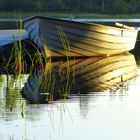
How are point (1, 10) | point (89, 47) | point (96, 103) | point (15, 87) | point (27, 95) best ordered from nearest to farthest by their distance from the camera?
→ point (96, 103), point (27, 95), point (15, 87), point (89, 47), point (1, 10)

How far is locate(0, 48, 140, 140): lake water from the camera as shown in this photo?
10.1 meters

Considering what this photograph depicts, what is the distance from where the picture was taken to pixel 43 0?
6806 cm

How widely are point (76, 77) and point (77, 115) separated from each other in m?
5.15

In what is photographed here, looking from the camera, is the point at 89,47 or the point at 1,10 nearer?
the point at 89,47

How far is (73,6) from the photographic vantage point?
222 feet

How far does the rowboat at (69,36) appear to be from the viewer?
20734 mm

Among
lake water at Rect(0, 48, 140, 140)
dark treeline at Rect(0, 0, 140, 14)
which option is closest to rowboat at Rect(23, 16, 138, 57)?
lake water at Rect(0, 48, 140, 140)

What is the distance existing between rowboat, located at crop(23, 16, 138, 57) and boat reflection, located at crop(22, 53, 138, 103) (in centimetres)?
43

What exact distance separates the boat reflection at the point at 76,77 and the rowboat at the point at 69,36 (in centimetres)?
43

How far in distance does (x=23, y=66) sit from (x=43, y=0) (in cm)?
5030

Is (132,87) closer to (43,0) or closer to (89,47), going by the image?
(89,47)

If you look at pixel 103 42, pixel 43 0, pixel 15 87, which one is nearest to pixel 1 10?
pixel 43 0

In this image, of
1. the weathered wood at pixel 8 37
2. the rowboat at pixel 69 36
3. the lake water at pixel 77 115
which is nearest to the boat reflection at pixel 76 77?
the lake water at pixel 77 115

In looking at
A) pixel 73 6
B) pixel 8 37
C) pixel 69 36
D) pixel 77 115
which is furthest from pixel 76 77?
pixel 73 6
